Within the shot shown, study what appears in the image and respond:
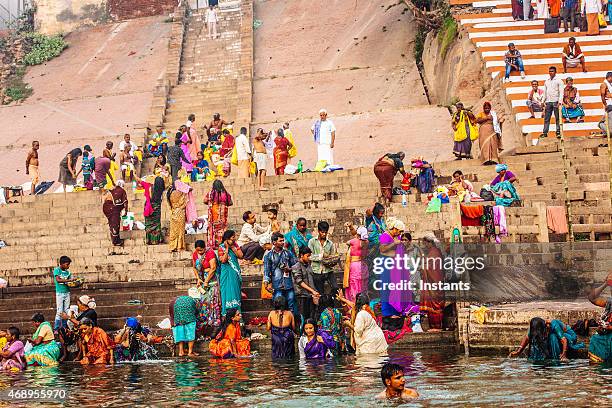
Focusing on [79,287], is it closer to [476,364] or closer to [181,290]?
[181,290]

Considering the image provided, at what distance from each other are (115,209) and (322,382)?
717 cm

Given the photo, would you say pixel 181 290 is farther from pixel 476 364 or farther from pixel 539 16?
pixel 539 16

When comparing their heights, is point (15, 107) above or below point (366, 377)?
above

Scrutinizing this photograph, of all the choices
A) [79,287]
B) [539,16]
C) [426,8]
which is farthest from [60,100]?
[79,287]

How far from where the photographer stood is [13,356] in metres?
13.6

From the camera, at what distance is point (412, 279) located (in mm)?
13328

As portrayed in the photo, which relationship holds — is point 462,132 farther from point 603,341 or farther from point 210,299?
point 603,341

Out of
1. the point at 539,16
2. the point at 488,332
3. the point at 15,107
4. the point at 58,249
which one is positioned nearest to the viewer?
the point at 488,332

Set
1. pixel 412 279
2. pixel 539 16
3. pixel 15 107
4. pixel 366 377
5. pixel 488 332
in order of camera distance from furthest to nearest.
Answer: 1. pixel 15 107
2. pixel 539 16
3. pixel 412 279
4. pixel 488 332
5. pixel 366 377

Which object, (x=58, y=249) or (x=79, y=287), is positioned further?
(x=58, y=249)

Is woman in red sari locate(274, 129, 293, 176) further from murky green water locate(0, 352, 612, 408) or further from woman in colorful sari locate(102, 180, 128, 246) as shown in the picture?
murky green water locate(0, 352, 612, 408)

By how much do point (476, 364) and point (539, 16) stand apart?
1616cm

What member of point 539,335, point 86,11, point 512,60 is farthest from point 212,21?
point 539,335

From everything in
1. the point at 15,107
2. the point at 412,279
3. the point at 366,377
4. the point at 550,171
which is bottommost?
the point at 366,377
